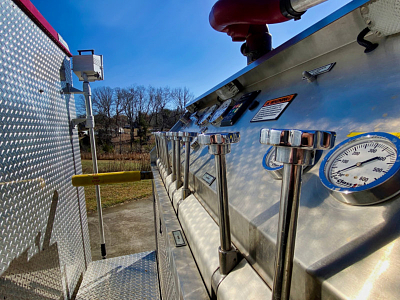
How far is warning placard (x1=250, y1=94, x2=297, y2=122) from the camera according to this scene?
115cm

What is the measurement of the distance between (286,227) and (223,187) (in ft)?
0.90

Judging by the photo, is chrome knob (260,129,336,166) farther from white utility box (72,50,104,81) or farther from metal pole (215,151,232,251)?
white utility box (72,50,104,81)

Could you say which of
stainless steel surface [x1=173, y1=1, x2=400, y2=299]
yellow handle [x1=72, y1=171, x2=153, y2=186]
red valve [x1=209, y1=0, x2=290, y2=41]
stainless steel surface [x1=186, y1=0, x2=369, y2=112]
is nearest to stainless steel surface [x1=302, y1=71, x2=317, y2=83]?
stainless steel surface [x1=173, y1=1, x2=400, y2=299]

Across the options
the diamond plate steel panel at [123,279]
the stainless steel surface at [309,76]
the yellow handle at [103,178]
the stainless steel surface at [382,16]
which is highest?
the stainless steel surface at [382,16]

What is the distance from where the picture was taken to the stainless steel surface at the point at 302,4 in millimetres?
1341

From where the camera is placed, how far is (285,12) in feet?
5.36

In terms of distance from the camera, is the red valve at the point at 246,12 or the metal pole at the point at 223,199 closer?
the metal pole at the point at 223,199

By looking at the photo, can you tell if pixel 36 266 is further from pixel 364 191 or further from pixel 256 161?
pixel 364 191

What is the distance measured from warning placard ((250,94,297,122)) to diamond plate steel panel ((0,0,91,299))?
1607 mm

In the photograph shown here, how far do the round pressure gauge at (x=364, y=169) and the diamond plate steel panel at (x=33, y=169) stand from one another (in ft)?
5.80

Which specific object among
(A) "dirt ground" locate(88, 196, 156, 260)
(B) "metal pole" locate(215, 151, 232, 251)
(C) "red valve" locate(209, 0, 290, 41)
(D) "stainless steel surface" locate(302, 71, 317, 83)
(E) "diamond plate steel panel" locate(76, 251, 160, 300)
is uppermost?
(C) "red valve" locate(209, 0, 290, 41)

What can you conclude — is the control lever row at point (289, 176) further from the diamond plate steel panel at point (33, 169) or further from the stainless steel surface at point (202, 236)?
the diamond plate steel panel at point (33, 169)

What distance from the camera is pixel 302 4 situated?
1.47 meters

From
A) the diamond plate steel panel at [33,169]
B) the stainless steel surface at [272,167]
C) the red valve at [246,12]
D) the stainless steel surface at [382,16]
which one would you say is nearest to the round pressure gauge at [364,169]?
the stainless steel surface at [272,167]
